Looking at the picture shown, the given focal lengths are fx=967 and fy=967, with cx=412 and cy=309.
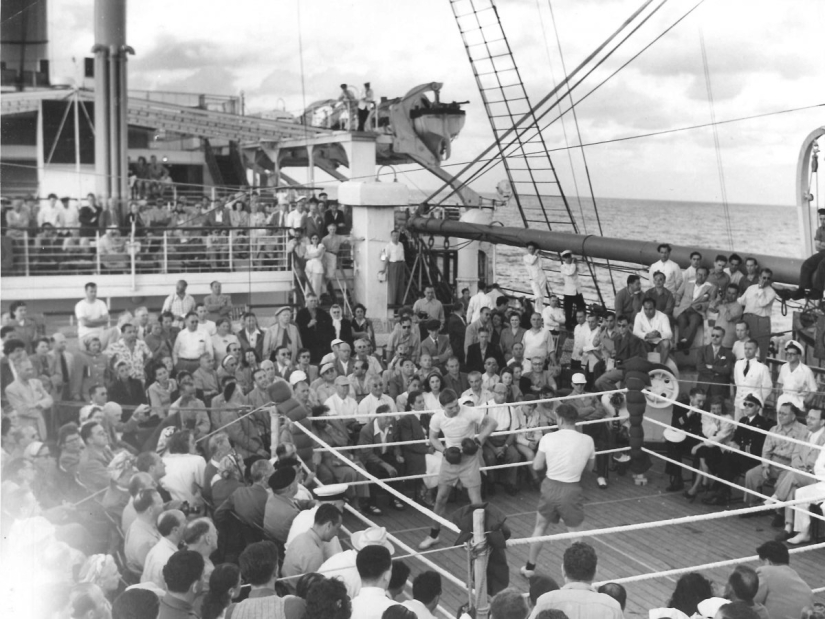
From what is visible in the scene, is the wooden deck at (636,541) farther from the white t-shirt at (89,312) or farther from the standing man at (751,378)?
the white t-shirt at (89,312)

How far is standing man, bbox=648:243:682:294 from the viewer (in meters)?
10.3

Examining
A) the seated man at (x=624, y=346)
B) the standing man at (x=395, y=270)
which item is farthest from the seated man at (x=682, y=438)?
the standing man at (x=395, y=270)

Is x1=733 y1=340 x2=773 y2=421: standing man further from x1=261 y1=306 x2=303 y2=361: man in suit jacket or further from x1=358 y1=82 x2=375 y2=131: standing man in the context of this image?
x1=358 y1=82 x2=375 y2=131: standing man

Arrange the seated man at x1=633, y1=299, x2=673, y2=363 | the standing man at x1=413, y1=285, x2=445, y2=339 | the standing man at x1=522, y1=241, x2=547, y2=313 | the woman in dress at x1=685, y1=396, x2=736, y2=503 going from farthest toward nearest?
the standing man at x1=522, y1=241, x2=547, y2=313, the standing man at x1=413, y1=285, x2=445, y2=339, the seated man at x1=633, y1=299, x2=673, y2=363, the woman in dress at x1=685, y1=396, x2=736, y2=503

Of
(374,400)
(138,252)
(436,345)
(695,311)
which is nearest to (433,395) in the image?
(374,400)

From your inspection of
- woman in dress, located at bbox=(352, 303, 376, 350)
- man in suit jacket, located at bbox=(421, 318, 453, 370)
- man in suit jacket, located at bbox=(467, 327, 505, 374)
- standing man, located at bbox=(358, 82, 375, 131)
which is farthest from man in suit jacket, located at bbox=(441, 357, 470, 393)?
standing man, located at bbox=(358, 82, 375, 131)

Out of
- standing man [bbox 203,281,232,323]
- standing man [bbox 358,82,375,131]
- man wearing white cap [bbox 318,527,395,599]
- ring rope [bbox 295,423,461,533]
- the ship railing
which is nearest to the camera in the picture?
ring rope [bbox 295,423,461,533]

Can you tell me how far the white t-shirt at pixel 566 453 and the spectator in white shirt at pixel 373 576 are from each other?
234 centimetres

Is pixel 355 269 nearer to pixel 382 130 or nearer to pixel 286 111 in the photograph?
pixel 382 130

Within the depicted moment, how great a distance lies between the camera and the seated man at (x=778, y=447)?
25.0 feet

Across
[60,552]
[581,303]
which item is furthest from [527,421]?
[60,552]

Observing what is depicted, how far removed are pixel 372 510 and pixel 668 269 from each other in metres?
4.42

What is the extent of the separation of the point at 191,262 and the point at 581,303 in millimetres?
5292

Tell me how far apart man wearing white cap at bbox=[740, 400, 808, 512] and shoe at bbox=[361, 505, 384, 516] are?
9.96 feet
